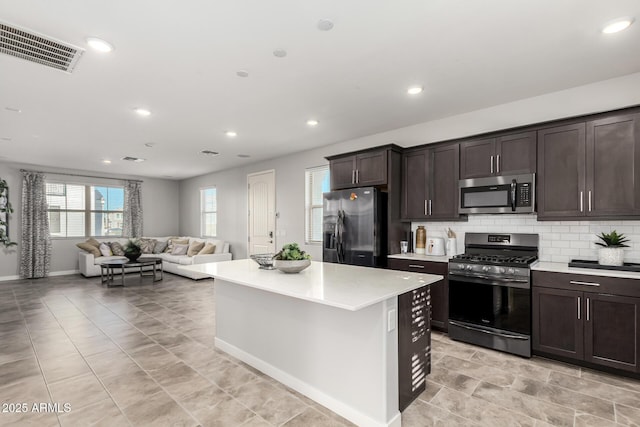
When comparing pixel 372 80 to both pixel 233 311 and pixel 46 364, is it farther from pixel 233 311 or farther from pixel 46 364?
pixel 46 364

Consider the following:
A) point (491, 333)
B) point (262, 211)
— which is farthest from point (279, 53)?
point (262, 211)

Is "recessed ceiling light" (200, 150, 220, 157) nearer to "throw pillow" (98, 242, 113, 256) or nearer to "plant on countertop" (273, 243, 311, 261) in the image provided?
"throw pillow" (98, 242, 113, 256)

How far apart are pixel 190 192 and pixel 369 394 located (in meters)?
8.59

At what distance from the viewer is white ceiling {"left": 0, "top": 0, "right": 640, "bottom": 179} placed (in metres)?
2.06

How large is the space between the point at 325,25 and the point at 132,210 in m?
8.41

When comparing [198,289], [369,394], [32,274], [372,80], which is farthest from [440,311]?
[32,274]

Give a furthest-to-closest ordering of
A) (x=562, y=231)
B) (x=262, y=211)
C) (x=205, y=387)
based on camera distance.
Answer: (x=262, y=211)
(x=562, y=231)
(x=205, y=387)

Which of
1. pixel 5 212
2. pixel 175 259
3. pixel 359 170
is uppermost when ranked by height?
pixel 359 170

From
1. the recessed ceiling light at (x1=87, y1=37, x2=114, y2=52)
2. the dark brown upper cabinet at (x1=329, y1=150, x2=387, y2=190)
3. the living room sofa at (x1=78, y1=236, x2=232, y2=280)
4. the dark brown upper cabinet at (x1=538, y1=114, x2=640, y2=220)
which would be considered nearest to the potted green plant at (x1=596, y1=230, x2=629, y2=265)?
the dark brown upper cabinet at (x1=538, y1=114, x2=640, y2=220)

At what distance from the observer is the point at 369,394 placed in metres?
2.01

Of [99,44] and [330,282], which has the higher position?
[99,44]

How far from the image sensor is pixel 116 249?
775 centimetres

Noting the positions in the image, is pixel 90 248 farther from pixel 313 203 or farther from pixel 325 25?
pixel 325 25

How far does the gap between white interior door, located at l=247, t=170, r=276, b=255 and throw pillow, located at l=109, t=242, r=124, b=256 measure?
3199 millimetres
